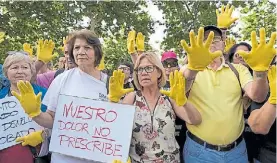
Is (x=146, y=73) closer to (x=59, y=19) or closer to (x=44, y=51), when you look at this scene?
(x=44, y=51)

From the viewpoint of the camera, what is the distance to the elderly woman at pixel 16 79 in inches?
114

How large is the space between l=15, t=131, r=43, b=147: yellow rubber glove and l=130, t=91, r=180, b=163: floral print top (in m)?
0.73

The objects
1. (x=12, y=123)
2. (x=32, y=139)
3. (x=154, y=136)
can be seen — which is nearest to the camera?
(x=154, y=136)

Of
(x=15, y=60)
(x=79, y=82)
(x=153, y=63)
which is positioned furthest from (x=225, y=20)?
(x=15, y=60)

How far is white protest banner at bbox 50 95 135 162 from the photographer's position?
2.65 meters

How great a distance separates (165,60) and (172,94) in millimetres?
2013

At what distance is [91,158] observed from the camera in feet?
8.85

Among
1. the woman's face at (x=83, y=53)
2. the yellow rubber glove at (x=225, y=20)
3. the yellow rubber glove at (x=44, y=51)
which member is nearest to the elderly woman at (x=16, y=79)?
the woman's face at (x=83, y=53)

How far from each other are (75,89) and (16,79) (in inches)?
20.5

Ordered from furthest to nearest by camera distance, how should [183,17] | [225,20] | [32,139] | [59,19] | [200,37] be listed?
[183,17] < [59,19] < [225,20] < [32,139] < [200,37]

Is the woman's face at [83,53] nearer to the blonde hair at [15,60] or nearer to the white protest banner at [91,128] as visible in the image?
the white protest banner at [91,128]

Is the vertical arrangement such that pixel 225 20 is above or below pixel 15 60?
above

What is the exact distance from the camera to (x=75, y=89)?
276 cm

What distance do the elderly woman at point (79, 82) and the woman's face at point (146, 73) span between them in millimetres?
278
